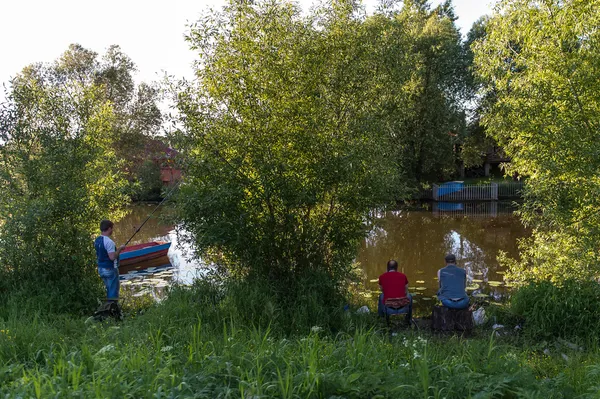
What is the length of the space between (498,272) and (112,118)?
9790 millimetres

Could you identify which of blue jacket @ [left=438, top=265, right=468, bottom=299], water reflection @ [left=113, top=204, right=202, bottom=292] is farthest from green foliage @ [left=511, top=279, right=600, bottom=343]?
water reflection @ [left=113, top=204, right=202, bottom=292]

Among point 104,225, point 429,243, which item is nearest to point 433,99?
point 429,243

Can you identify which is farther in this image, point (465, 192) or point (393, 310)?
point (465, 192)

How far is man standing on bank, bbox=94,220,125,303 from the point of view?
6676 mm

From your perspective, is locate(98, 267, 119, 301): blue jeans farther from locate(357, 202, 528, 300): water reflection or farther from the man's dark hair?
locate(357, 202, 528, 300): water reflection

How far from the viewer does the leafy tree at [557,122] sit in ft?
23.1

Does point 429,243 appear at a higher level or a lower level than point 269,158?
lower

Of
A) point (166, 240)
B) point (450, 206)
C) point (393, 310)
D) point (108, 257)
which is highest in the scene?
point (450, 206)

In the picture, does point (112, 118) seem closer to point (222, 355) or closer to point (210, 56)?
point (210, 56)

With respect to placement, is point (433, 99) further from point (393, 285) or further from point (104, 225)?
point (104, 225)

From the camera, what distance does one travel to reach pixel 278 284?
22.4 feet

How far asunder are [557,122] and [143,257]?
39.1ft

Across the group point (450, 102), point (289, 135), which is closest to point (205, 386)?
point (289, 135)

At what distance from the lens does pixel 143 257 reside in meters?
14.6
